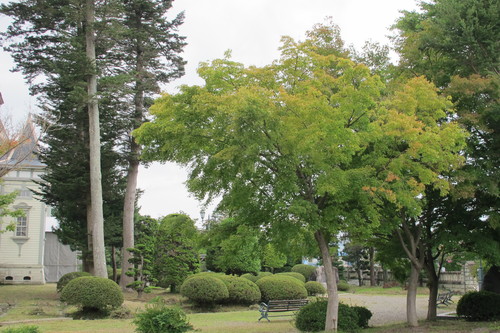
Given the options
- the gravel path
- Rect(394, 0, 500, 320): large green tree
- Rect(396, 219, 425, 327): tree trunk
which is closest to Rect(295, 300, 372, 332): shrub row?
the gravel path

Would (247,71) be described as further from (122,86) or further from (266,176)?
(122,86)

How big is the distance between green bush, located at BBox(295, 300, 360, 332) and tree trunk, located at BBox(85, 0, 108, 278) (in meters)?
11.9

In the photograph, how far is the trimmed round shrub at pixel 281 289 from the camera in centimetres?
2381

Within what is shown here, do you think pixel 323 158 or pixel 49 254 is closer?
pixel 323 158

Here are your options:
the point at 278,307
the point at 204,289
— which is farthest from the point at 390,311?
the point at 204,289

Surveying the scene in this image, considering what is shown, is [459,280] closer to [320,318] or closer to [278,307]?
[278,307]

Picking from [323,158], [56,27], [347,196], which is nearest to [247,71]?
[323,158]

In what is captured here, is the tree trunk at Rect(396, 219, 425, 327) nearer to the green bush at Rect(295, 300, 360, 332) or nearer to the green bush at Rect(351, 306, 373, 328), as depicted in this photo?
the green bush at Rect(351, 306, 373, 328)

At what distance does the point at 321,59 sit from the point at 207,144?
3.39m

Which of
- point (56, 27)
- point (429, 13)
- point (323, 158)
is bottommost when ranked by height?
point (323, 158)

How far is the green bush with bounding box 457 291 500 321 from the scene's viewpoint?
15.2 m

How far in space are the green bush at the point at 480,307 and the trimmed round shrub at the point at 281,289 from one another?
9.39 meters

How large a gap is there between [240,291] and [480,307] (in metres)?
11.0

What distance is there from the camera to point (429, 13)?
15.3 meters
